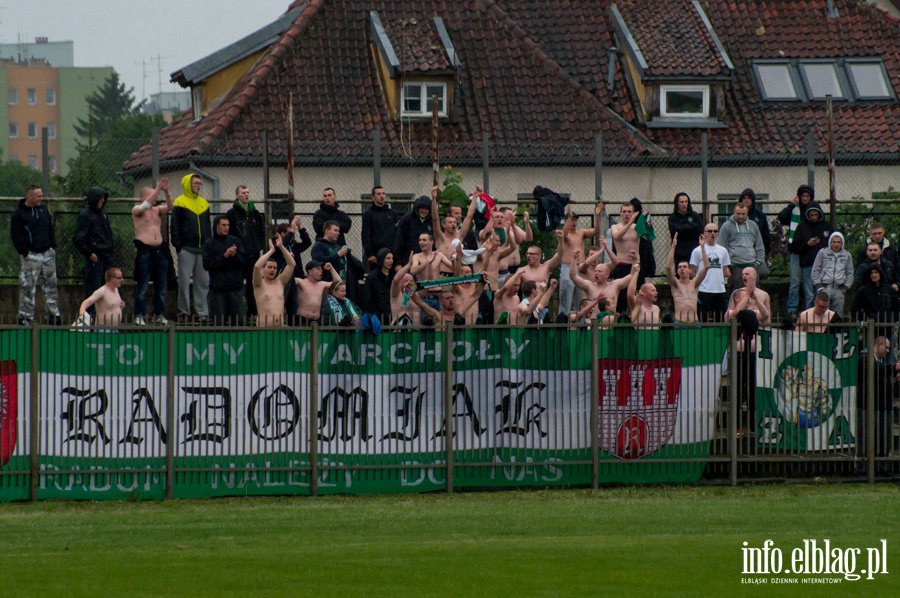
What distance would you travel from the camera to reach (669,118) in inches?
1444

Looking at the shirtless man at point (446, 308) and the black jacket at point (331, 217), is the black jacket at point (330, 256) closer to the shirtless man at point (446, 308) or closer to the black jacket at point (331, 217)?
the black jacket at point (331, 217)

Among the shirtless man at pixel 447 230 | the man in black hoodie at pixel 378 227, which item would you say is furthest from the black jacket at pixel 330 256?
the shirtless man at pixel 447 230

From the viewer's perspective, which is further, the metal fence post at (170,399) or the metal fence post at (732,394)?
the metal fence post at (732,394)

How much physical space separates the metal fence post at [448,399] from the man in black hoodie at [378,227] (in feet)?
13.2

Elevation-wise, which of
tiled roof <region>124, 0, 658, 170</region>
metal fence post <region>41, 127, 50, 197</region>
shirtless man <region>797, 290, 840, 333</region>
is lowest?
shirtless man <region>797, 290, 840, 333</region>

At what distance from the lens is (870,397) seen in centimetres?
→ 1791

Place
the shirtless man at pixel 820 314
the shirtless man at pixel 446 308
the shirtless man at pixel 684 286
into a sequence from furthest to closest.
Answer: the shirtless man at pixel 684 286 < the shirtless man at pixel 820 314 < the shirtless man at pixel 446 308

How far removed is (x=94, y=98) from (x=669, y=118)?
4044 inches

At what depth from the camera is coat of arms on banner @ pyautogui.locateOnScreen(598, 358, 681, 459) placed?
17609mm

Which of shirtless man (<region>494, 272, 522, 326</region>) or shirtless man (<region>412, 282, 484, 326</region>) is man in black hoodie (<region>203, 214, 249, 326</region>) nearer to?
shirtless man (<region>412, 282, 484, 326</region>)

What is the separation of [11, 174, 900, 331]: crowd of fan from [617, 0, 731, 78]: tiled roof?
14.6 meters

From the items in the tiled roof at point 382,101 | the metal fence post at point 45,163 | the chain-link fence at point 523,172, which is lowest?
the metal fence post at point 45,163

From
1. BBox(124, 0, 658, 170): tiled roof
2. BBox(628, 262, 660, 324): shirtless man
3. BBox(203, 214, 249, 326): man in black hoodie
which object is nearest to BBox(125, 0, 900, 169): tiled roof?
BBox(124, 0, 658, 170): tiled roof

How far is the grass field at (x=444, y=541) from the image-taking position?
11.9 meters
